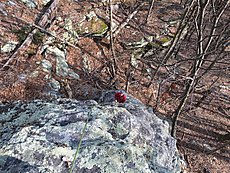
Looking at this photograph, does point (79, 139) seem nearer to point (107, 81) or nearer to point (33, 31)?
point (107, 81)

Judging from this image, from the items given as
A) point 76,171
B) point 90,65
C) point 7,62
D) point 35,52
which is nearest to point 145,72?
point 90,65

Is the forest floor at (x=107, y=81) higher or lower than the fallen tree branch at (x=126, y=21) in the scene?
lower

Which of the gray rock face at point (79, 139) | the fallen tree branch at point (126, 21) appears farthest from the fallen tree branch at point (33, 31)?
the gray rock face at point (79, 139)

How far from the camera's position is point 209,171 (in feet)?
19.1

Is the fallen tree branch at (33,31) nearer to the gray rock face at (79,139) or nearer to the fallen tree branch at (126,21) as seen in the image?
the fallen tree branch at (126,21)

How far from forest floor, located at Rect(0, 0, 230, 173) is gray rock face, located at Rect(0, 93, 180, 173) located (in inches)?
72.2

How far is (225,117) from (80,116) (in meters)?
5.25

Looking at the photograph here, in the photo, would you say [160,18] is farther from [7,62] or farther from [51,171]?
[51,171]

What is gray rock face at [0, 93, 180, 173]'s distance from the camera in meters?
2.57

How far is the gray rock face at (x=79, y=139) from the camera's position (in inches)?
101

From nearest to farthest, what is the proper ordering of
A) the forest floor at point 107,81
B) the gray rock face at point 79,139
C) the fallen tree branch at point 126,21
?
the gray rock face at point 79,139 < the forest floor at point 107,81 < the fallen tree branch at point 126,21

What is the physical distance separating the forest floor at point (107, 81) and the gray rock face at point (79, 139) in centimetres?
183

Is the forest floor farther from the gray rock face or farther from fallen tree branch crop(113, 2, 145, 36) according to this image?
the gray rock face

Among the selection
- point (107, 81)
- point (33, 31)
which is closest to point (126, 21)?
point (107, 81)
